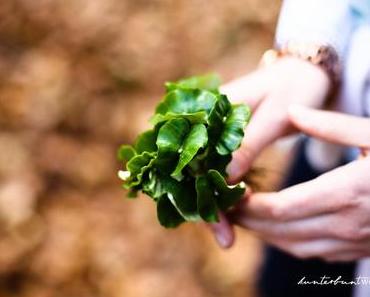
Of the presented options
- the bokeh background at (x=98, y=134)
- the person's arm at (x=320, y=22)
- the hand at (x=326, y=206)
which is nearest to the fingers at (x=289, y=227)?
the hand at (x=326, y=206)

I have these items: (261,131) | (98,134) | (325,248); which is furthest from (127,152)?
(98,134)

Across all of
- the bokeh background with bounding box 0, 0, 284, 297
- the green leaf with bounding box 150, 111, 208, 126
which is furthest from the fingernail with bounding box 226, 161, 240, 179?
the bokeh background with bounding box 0, 0, 284, 297

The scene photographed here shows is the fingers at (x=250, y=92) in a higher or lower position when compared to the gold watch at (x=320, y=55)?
lower

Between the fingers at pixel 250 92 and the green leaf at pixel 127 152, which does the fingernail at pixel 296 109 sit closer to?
the fingers at pixel 250 92

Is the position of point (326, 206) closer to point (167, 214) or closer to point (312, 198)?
point (312, 198)

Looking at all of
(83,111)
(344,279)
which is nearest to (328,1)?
(344,279)

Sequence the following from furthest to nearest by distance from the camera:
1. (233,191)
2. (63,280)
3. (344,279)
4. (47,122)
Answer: (47,122) < (63,280) < (344,279) < (233,191)

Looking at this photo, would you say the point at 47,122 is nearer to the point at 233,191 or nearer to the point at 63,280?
the point at 63,280

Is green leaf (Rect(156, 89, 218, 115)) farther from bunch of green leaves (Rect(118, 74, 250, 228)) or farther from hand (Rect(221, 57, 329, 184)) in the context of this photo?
hand (Rect(221, 57, 329, 184))
